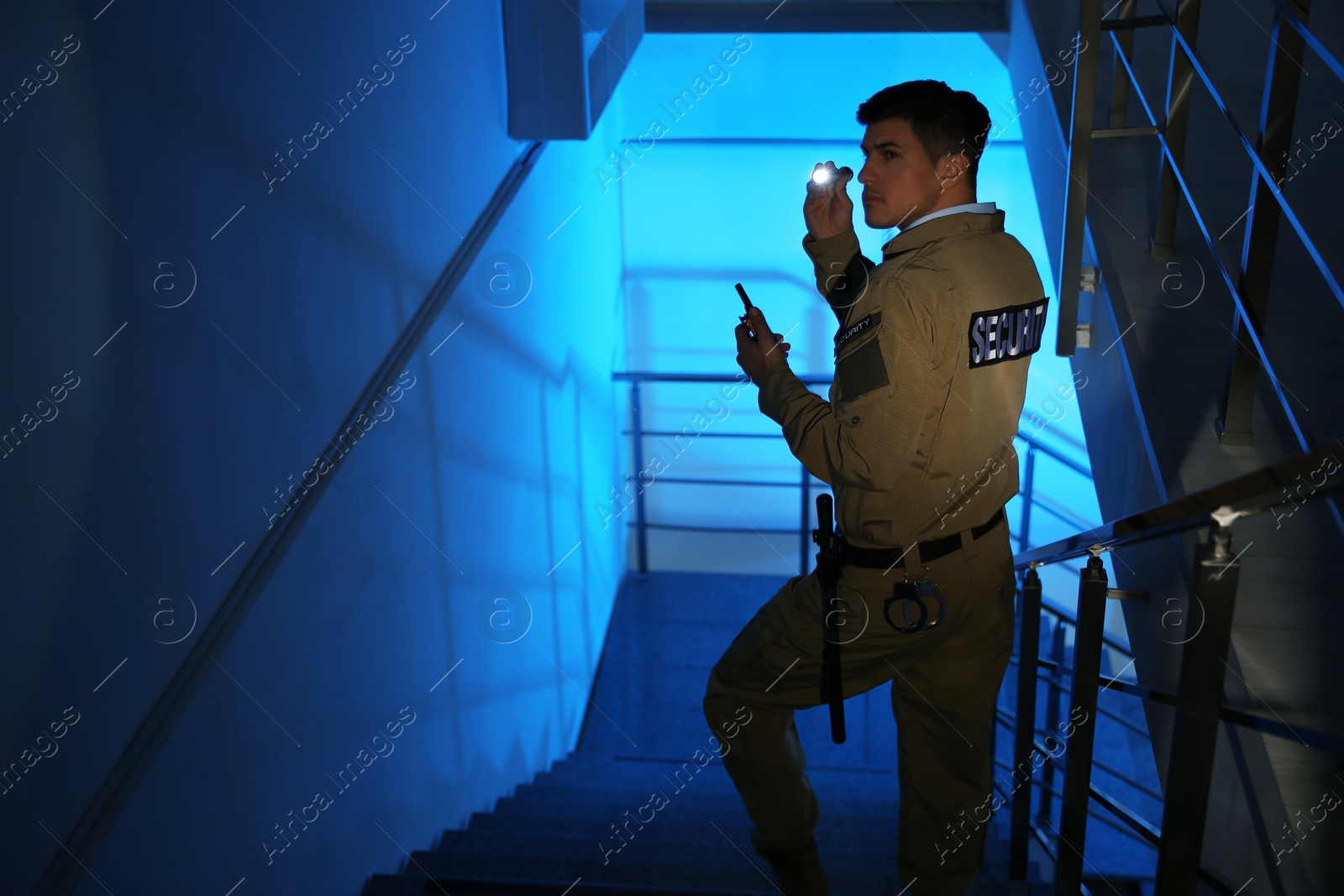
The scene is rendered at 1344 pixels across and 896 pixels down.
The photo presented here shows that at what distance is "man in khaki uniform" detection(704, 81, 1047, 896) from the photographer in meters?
1.52

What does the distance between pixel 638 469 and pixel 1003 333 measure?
4.46 m

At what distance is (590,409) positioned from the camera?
5.10m

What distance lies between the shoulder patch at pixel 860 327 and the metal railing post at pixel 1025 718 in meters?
0.60

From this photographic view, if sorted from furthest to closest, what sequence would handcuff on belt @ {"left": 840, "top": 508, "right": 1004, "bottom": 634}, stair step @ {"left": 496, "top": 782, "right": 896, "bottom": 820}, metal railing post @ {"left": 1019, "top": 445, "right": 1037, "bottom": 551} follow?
1. metal railing post @ {"left": 1019, "top": 445, "right": 1037, "bottom": 551}
2. stair step @ {"left": 496, "top": 782, "right": 896, "bottom": 820}
3. handcuff on belt @ {"left": 840, "top": 508, "right": 1004, "bottom": 634}

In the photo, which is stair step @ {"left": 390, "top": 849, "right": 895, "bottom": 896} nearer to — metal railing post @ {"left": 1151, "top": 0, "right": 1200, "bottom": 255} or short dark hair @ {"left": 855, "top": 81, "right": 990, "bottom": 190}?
short dark hair @ {"left": 855, "top": 81, "right": 990, "bottom": 190}

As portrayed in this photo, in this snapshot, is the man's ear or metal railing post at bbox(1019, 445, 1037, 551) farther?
metal railing post at bbox(1019, 445, 1037, 551)

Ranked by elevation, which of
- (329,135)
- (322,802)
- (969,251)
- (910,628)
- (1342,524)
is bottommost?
(322,802)

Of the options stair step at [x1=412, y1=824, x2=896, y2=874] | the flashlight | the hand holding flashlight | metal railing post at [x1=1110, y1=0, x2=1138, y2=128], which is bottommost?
stair step at [x1=412, y1=824, x2=896, y2=874]

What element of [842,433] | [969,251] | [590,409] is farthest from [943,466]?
[590,409]

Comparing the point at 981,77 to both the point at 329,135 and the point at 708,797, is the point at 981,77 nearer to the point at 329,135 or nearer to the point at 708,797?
the point at 708,797

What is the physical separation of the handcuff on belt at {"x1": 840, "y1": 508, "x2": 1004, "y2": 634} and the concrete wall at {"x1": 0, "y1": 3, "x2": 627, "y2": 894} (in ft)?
3.17

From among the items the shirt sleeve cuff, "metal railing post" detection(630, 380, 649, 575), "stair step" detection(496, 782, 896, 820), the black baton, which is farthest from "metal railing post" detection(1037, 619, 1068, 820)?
"metal railing post" detection(630, 380, 649, 575)

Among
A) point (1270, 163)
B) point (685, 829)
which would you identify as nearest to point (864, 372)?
point (1270, 163)

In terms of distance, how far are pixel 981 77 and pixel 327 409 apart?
14.2ft
